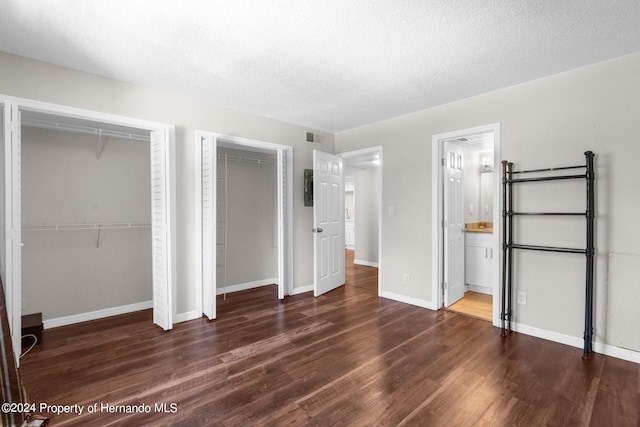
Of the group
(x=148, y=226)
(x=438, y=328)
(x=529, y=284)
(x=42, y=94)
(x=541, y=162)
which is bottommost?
(x=438, y=328)

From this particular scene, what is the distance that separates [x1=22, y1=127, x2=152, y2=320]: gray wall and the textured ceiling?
43.6 inches

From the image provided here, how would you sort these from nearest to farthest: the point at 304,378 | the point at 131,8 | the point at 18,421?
the point at 18,421
the point at 131,8
the point at 304,378

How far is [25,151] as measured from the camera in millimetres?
3164

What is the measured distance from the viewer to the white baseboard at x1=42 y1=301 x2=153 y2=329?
3.29m

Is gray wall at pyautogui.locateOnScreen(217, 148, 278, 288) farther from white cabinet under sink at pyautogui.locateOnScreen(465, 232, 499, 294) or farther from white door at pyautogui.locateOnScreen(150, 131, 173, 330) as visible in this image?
white cabinet under sink at pyautogui.locateOnScreen(465, 232, 499, 294)

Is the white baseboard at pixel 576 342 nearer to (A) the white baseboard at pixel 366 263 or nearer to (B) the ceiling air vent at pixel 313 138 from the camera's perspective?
(B) the ceiling air vent at pixel 313 138

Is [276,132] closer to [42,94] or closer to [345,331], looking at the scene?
[42,94]

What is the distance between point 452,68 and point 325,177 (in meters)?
2.26

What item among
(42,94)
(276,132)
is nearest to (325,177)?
(276,132)

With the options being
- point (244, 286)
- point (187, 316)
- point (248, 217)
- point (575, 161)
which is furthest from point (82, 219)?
point (575, 161)

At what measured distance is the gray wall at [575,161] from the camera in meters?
2.53

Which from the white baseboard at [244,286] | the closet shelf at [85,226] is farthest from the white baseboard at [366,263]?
the closet shelf at [85,226]

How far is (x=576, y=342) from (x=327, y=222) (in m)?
3.05

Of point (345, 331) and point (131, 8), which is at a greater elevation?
point (131, 8)
